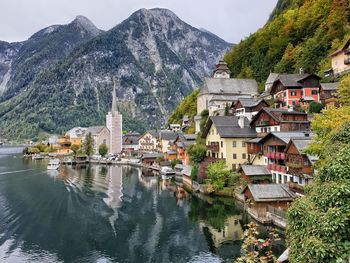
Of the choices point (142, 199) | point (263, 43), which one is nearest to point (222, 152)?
point (142, 199)

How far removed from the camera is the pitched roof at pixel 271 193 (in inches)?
1506

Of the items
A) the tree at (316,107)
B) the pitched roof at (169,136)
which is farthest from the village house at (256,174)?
the pitched roof at (169,136)

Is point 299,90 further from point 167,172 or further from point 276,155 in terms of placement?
point 167,172

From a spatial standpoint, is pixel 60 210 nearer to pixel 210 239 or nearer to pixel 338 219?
pixel 210 239

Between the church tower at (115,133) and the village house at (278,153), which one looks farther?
the church tower at (115,133)

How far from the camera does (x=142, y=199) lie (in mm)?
54094

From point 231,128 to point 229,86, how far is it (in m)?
38.3

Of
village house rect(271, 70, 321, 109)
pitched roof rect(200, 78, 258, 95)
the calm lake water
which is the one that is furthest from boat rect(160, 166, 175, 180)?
village house rect(271, 70, 321, 109)

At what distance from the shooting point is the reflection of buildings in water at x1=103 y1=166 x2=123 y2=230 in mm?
46719

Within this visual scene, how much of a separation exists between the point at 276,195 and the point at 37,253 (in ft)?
81.1

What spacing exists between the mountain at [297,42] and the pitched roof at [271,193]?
41410 mm

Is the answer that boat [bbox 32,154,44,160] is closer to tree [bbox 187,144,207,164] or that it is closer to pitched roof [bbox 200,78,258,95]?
pitched roof [bbox 200,78,258,95]

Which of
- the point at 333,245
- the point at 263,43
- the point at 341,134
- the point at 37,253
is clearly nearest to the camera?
the point at 333,245

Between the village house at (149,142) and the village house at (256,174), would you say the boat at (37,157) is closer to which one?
the village house at (149,142)
